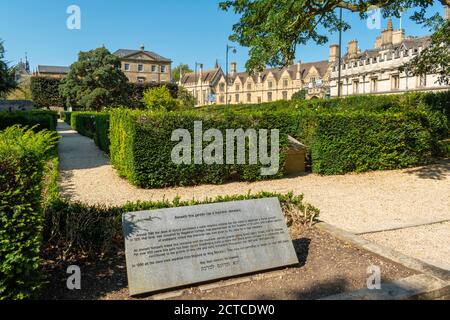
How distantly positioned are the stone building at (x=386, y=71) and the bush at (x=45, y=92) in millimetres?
46853

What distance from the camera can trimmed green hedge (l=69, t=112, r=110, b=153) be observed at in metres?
16.9

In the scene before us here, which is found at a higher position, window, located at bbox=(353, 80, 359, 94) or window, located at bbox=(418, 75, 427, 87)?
window, located at bbox=(353, 80, 359, 94)

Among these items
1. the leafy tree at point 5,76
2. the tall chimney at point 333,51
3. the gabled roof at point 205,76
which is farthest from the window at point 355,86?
the gabled roof at point 205,76

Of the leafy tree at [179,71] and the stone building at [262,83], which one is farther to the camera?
the leafy tree at [179,71]

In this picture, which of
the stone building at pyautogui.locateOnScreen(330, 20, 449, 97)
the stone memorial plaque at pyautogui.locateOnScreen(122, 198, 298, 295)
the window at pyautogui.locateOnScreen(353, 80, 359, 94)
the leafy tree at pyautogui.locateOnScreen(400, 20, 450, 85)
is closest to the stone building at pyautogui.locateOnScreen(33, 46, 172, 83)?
the stone building at pyautogui.locateOnScreen(330, 20, 449, 97)

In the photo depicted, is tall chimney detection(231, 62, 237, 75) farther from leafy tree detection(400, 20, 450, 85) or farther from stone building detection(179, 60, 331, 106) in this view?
leafy tree detection(400, 20, 450, 85)

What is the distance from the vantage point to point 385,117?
12.6 metres

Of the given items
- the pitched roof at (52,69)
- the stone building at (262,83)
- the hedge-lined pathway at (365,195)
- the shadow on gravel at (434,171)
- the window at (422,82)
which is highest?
the pitched roof at (52,69)

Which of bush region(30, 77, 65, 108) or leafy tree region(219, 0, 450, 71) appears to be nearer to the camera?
leafy tree region(219, 0, 450, 71)

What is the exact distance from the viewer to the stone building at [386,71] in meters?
43.3

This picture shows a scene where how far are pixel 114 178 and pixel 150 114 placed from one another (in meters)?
2.81

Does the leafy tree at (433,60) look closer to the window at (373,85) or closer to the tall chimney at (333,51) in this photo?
the window at (373,85)

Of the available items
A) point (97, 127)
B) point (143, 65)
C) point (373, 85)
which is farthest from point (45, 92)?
point (373, 85)

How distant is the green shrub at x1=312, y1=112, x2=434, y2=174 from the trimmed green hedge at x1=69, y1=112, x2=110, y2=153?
9.64 metres
